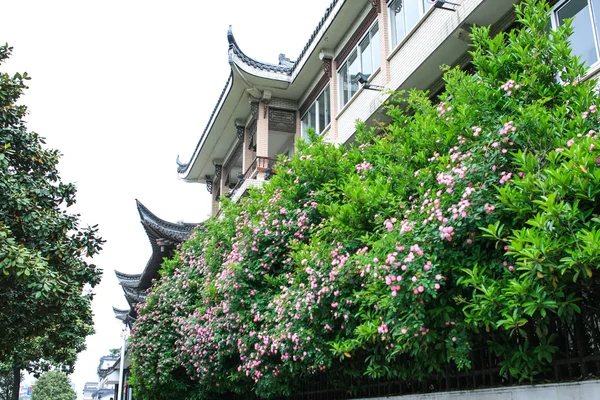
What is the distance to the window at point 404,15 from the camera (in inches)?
477

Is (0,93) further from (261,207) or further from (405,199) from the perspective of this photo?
(405,199)

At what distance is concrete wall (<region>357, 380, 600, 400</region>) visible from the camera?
202 inches

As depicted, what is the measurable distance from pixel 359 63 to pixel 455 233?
10.2 m

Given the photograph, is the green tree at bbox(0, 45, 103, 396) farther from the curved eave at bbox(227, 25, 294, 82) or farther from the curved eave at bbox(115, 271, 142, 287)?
the curved eave at bbox(115, 271, 142, 287)

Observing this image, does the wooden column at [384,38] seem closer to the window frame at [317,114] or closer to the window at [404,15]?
the window at [404,15]

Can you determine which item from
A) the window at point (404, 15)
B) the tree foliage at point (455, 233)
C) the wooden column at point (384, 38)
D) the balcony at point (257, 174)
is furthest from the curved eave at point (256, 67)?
the tree foliage at point (455, 233)

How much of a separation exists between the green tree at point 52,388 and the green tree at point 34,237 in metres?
60.4

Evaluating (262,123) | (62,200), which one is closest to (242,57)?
(262,123)

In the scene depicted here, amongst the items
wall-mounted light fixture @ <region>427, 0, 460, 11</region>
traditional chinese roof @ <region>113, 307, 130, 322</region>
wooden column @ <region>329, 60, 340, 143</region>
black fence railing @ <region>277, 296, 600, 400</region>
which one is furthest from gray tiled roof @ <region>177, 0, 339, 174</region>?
traditional chinese roof @ <region>113, 307, 130, 322</region>

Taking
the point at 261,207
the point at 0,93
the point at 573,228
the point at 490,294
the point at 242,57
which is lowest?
the point at 490,294

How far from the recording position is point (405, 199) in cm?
732

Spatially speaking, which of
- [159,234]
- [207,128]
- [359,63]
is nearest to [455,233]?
[359,63]

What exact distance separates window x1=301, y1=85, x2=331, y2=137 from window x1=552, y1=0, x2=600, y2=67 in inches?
353

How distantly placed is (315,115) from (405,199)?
37.4 ft
